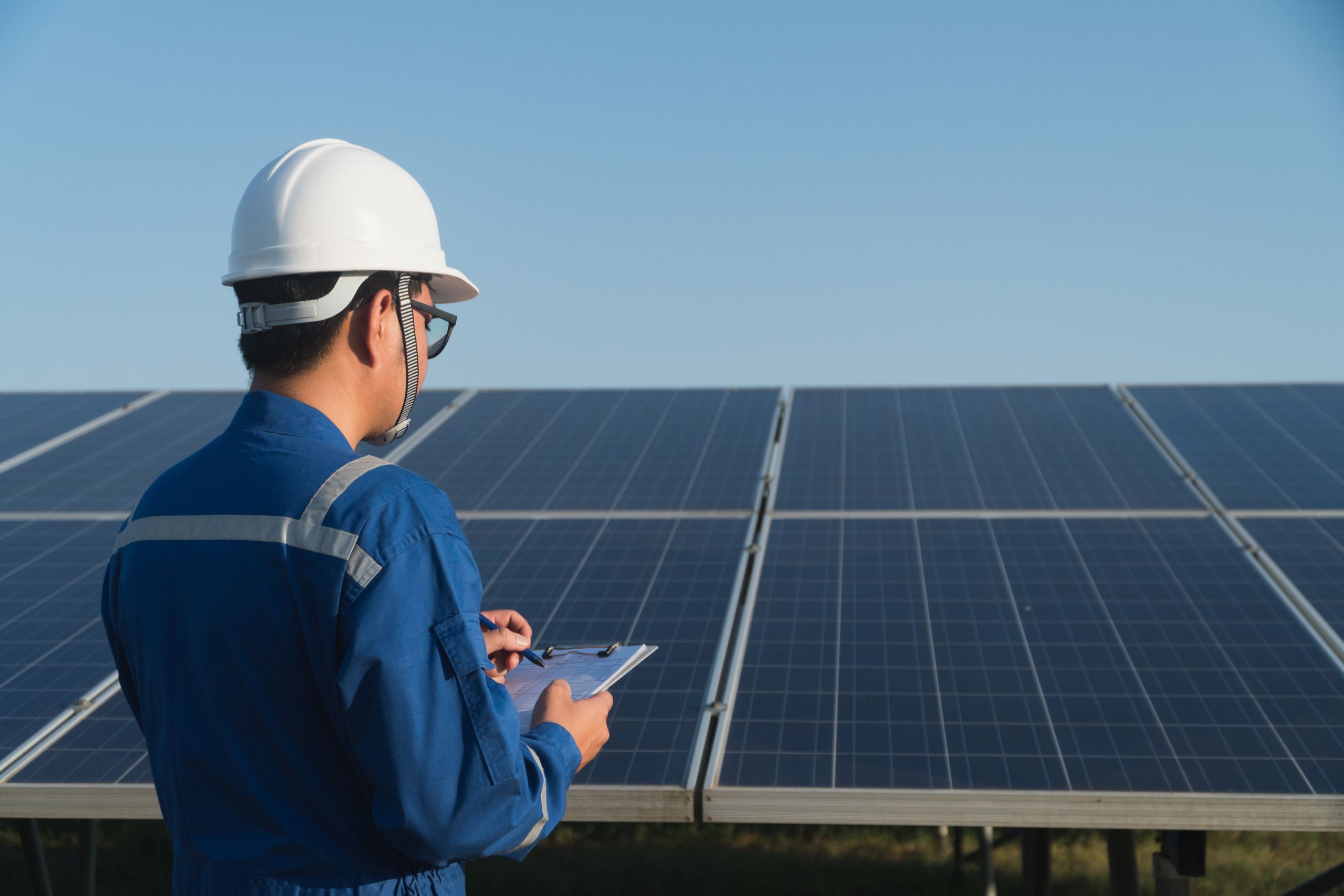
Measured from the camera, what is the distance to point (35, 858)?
6.77 m

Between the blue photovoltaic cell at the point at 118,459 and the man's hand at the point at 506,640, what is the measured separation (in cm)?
591

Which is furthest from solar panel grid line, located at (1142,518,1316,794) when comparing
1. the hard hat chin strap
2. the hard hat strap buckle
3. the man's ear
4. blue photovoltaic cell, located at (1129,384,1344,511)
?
the hard hat strap buckle

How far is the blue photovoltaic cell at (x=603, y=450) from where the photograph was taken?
7.23 m

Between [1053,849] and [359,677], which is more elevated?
[359,677]

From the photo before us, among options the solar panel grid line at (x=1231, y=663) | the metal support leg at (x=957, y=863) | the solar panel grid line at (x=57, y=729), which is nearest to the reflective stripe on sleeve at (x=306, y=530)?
the solar panel grid line at (x=57, y=729)

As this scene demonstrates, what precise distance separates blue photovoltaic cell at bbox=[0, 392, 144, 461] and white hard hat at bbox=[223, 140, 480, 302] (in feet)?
25.3

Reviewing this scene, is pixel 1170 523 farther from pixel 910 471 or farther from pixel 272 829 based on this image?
pixel 272 829

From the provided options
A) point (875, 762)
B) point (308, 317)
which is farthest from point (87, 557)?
point (308, 317)

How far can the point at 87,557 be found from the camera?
667 centimetres

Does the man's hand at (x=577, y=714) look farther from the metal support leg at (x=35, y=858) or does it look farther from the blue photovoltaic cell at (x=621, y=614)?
the metal support leg at (x=35, y=858)

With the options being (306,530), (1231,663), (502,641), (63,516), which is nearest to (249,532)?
(306,530)

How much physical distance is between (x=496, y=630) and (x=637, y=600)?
3.48 meters

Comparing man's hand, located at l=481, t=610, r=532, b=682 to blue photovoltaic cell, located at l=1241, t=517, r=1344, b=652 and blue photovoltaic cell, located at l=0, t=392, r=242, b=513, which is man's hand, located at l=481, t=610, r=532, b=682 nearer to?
blue photovoltaic cell, located at l=1241, t=517, r=1344, b=652

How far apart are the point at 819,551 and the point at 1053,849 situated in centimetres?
752
